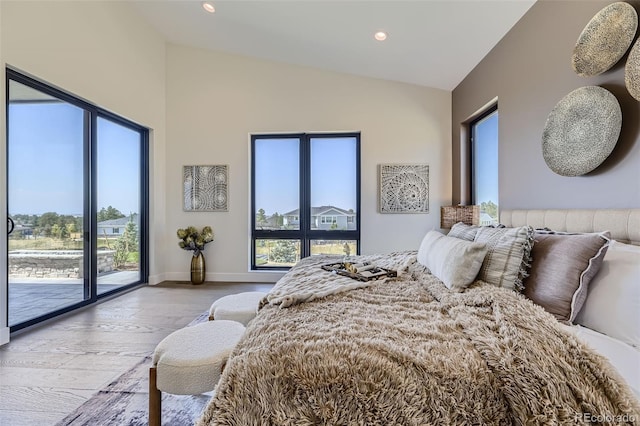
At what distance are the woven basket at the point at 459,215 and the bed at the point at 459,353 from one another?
6.41ft

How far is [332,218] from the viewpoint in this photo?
444cm

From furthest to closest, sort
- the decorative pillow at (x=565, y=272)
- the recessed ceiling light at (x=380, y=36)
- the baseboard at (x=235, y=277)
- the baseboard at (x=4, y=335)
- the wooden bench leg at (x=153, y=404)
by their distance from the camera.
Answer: the baseboard at (x=235, y=277) → the recessed ceiling light at (x=380, y=36) → the baseboard at (x=4, y=335) → the wooden bench leg at (x=153, y=404) → the decorative pillow at (x=565, y=272)

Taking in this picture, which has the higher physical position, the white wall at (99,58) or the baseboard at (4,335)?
the white wall at (99,58)

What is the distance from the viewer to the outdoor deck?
101 inches

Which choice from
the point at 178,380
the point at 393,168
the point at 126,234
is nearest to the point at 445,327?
the point at 178,380

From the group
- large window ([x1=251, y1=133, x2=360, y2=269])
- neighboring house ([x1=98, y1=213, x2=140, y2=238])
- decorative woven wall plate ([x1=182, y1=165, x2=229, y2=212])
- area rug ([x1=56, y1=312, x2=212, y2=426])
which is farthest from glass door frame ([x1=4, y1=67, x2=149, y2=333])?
large window ([x1=251, y1=133, x2=360, y2=269])

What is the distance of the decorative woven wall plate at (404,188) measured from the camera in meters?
4.20

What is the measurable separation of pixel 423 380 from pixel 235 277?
399cm

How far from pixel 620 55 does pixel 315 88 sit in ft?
11.2

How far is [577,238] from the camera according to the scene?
1.36 m

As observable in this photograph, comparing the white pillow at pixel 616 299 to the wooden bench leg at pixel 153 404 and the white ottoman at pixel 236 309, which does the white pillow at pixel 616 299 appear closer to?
the white ottoman at pixel 236 309

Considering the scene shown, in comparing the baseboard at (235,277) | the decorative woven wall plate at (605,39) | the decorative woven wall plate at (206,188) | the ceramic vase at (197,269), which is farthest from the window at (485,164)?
the ceramic vase at (197,269)

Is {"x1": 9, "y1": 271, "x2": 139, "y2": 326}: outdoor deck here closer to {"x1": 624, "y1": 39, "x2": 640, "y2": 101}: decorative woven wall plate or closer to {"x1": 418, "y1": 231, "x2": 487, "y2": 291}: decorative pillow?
{"x1": 418, "y1": 231, "x2": 487, "y2": 291}: decorative pillow

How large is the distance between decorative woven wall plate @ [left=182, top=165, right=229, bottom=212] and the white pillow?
166 inches
